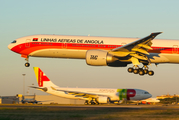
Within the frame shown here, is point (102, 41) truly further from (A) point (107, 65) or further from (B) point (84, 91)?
(B) point (84, 91)

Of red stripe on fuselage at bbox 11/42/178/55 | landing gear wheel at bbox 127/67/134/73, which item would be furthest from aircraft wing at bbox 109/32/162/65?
red stripe on fuselage at bbox 11/42/178/55

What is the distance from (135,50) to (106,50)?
3.97 meters

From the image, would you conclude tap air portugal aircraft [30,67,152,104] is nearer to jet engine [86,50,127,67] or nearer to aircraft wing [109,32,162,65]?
aircraft wing [109,32,162,65]

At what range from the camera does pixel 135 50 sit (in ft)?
117

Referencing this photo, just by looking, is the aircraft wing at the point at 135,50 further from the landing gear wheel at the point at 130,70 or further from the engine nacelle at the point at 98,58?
the landing gear wheel at the point at 130,70

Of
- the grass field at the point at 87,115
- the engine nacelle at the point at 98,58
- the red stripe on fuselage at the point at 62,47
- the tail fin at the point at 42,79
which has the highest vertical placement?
the red stripe on fuselage at the point at 62,47

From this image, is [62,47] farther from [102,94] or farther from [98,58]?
[102,94]

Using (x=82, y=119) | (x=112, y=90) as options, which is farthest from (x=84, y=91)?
(x=82, y=119)

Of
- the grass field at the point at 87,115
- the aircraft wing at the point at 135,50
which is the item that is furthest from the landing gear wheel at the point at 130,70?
the grass field at the point at 87,115

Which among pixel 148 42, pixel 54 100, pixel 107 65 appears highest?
pixel 148 42

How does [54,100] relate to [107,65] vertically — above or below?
below

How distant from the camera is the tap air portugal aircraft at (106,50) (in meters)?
34.8

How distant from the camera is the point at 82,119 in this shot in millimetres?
22516

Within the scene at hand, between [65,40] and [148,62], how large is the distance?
12131 mm
